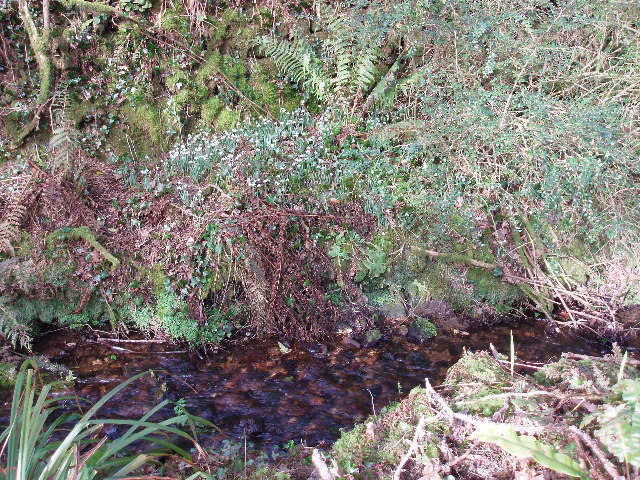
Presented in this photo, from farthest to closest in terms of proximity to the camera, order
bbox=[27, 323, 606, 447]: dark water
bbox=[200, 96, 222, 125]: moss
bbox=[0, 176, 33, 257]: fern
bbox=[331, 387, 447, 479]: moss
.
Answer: bbox=[200, 96, 222, 125]: moss, bbox=[0, 176, 33, 257]: fern, bbox=[27, 323, 606, 447]: dark water, bbox=[331, 387, 447, 479]: moss

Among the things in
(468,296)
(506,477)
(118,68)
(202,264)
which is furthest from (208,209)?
(506,477)

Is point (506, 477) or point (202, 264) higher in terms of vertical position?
point (202, 264)

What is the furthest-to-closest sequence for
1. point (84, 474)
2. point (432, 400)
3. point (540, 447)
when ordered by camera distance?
point (432, 400) → point (84, 474) → point (540, 447)

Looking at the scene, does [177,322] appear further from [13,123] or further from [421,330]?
[13,123]

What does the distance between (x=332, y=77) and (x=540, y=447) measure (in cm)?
588

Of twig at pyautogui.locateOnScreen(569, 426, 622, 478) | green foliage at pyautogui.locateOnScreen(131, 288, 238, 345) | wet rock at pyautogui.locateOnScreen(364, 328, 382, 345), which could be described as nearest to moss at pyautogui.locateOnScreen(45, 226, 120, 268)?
green foliage at pyautogui.locateOnScreen(131, 288, 238, 345)

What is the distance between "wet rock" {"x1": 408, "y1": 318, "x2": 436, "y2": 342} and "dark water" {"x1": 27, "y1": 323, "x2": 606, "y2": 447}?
0.09 m

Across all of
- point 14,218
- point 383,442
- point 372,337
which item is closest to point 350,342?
point 372,337

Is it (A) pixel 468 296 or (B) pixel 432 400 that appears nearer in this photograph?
(B) pixel 432 400

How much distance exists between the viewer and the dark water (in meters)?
4.13

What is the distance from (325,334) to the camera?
5.38m

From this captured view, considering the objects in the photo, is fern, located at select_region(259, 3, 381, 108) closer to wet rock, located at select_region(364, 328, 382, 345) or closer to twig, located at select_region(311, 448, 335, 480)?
wet rock, located at select_region(364, 328, 382, 345)

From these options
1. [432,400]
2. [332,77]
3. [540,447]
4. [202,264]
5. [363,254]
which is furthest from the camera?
[332,77]

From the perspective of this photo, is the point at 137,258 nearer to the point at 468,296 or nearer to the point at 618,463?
the point at 468,296
